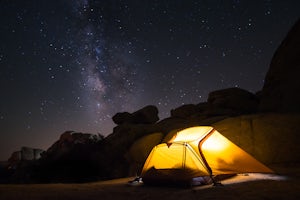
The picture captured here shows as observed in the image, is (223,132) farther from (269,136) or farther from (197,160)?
(197,160)

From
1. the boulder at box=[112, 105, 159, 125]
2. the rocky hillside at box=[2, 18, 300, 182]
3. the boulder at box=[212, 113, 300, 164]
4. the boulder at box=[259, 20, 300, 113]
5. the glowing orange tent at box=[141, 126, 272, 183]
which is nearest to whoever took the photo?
the glowing orange tent at box=[141, 126, 272, 183]

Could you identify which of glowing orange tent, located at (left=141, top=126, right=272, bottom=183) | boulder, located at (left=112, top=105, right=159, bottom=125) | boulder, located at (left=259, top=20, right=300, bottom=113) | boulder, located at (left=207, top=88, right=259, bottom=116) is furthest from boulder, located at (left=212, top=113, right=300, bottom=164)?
boulder, located at (left=112, top=105, right=159, bottom=125)

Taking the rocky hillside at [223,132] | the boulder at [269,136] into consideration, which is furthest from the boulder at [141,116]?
the boulder at [269,136]

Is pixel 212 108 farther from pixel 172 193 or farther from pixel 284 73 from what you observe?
pixel 172 193

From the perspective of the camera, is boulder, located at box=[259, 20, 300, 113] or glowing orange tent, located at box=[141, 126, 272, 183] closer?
glowing orange tent, located at box=[141, 126, 272, 183]

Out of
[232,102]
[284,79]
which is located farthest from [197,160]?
[232,102]

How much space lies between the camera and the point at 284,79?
603 inches

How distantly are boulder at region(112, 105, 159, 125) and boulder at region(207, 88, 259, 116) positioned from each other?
19.2 feet

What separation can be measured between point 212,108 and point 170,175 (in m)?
12.0

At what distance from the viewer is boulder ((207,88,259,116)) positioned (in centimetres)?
1850

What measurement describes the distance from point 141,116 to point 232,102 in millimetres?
8411

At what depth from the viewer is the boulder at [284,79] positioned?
1400 cm

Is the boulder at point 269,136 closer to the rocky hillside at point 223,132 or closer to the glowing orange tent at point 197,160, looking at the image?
the rocky hillside at point 223,132

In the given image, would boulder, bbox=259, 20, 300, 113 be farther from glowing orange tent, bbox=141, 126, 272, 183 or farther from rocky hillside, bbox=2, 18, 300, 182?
glowing orange tent, bbox=141, 126, 272, 183
